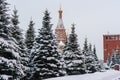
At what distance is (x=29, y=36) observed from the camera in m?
43.0

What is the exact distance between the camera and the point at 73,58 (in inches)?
1718

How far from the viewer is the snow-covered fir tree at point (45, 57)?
32.2m

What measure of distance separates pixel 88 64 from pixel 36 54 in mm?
25527

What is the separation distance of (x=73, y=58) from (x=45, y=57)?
1192 centimetres

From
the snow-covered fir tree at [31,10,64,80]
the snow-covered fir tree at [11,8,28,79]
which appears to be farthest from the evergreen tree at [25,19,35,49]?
the snow-covered fir tree at [31,10,64,80]

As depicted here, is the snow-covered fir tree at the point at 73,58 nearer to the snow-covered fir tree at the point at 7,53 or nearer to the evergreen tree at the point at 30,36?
the evergreen tree at the point at 30,36

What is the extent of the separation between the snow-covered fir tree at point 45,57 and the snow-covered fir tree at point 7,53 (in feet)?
36.1

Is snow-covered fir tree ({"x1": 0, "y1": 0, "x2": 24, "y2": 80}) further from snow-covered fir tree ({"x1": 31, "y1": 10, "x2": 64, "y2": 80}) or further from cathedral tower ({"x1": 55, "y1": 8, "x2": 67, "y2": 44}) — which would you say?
cathedral tower ({"x1": 55, "y1": 8, "x2": 67, "y2": 44})

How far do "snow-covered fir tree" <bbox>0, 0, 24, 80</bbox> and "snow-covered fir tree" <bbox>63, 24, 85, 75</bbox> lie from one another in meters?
22.1

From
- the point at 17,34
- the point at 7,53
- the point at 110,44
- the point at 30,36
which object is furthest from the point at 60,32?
the point at 7,53

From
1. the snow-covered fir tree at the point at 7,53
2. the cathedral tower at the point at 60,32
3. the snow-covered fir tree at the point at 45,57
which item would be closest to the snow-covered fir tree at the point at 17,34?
the snow-covered fir tree at the point at 45,57

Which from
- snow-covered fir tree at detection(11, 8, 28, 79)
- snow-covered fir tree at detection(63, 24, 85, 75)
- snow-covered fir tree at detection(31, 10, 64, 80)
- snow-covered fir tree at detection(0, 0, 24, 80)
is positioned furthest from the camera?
snow-covered fir tree at detection(63, 24, 85, 75)

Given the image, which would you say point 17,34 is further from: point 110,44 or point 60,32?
point 110,44

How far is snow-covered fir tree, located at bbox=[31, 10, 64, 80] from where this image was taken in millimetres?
32188
